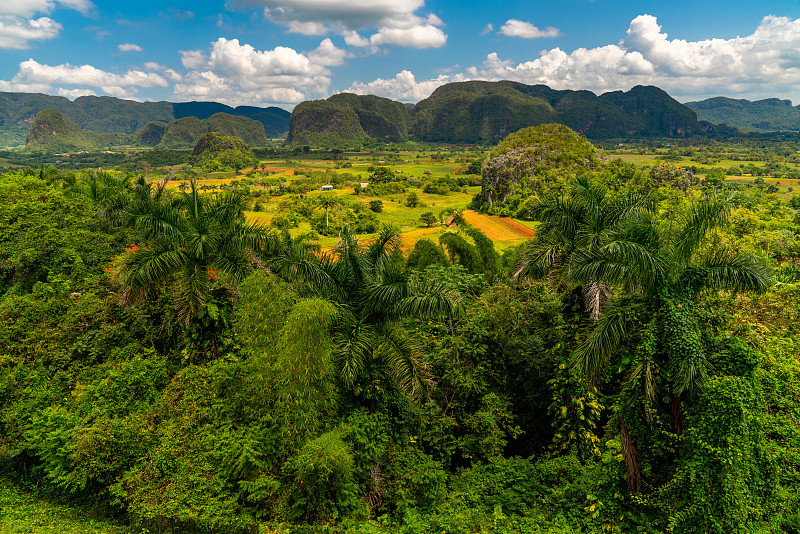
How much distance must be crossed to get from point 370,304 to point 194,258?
Result: 466 centimetres

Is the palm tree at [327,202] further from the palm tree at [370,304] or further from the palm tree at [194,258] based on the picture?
the palm tree at [370,304]

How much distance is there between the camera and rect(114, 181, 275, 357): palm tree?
9680 mm

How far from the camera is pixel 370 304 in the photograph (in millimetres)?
8570

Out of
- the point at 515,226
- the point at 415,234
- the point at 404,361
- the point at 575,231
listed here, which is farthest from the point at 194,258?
the point at 515,226

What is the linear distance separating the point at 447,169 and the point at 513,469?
12158cm

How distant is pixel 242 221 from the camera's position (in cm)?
1153

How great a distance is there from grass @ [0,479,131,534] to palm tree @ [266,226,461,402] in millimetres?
5046

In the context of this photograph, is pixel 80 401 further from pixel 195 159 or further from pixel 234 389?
pixel 195 159

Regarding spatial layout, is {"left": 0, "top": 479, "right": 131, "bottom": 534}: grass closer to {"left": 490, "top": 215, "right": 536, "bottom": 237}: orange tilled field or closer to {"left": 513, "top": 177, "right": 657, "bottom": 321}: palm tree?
{"left": 513, "top": 177, "right": 657, "bottom": 321}: palm tree

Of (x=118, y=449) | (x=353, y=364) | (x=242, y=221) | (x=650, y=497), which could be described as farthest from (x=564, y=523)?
(x=242, y=221)

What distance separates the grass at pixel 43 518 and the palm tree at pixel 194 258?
3.86 meters

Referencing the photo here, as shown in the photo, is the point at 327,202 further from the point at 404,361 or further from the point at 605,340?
the point at 605,340

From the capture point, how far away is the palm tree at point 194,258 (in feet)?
31.8

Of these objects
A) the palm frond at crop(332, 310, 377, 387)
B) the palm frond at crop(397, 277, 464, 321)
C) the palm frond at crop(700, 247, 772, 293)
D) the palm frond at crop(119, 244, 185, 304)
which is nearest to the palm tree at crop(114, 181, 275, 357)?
the palm frond at crop(119, 244, 185, 304)
